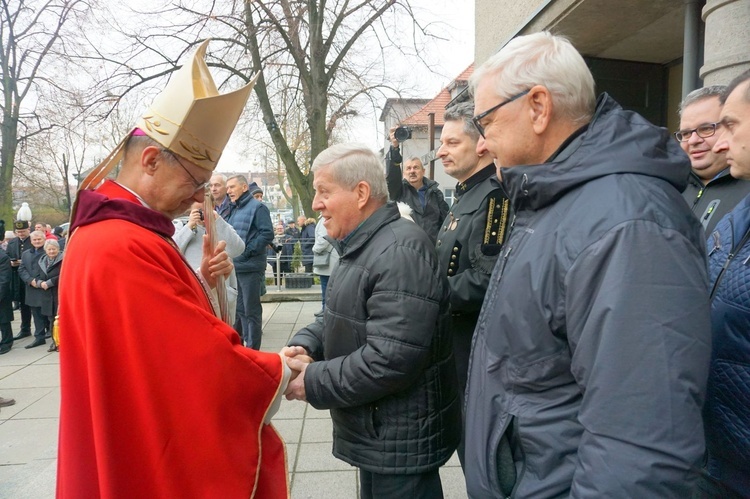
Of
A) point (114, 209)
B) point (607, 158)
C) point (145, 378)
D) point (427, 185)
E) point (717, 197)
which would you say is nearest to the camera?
point (607, 158)

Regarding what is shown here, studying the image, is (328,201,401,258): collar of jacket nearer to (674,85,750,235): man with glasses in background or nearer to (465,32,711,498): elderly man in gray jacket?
(465,32,711,498): elderly man in gray jacket

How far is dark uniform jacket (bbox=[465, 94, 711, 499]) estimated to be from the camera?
992mm

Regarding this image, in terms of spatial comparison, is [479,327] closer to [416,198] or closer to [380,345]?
[380,345]

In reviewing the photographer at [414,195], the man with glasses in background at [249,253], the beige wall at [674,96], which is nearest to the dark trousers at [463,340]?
the photographer at [414,195]

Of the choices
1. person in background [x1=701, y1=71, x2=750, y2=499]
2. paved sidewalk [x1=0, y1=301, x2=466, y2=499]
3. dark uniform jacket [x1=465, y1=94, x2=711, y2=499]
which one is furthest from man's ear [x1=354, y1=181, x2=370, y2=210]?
paved sidewalk [x1=0, y1=301, x2=466, y2=499]

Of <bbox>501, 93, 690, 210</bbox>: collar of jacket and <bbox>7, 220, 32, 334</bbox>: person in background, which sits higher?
<bbox>501, 93, 690, 210</bbox>: collar of jacket

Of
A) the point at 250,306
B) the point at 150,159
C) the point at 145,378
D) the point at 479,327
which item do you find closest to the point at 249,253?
the point at 250,306

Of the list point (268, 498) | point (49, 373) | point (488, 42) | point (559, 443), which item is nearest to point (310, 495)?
point (268, 498)

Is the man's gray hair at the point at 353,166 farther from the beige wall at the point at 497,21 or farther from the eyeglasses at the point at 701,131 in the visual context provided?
the beige wall at the point at 497,21

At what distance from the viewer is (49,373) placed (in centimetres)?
615

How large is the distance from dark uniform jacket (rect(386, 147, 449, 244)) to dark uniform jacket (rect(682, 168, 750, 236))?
2069 millimetres

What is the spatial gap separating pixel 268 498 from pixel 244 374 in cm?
46

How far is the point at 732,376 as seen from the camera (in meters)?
1.42

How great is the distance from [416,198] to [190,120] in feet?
9.51
